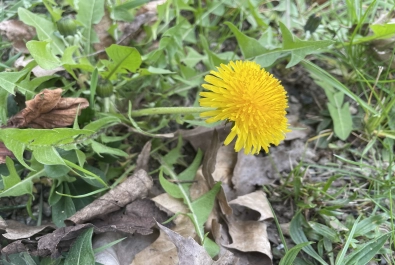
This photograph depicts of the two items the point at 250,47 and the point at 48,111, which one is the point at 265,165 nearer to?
the point at 250,47

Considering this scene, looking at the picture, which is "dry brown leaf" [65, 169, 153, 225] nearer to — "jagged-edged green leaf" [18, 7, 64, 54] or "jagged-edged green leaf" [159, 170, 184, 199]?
"jagged-edged green leaf" [159, 170, 184, 199]

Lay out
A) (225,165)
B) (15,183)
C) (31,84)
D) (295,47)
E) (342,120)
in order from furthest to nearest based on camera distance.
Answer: (342,120), (225,165), (295,47), (31,84), (15,183)

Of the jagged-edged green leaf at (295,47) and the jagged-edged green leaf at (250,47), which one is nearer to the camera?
the jagged-edged green leaf at (295,47)

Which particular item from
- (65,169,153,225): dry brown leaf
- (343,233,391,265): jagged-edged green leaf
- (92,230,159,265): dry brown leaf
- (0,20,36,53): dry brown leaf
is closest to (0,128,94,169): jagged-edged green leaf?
(65,169,153,225): dry brown leaf

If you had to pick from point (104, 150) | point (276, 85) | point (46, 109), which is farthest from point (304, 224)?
point (46, 109)

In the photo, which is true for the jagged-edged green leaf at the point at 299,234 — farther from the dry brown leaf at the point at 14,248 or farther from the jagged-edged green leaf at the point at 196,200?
the dry brown leaf at the point at 14,248

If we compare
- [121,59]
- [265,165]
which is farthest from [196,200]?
[121,59]

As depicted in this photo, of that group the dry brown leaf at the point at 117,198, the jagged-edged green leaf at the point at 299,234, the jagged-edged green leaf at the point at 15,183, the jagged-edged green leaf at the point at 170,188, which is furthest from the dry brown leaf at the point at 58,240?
the jagged-edged green leaf at the point at 299,234
